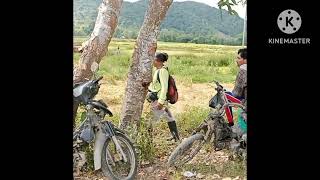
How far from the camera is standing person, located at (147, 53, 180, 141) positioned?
411 centimetres

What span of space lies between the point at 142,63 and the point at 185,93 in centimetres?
32

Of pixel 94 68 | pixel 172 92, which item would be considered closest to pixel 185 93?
pixel 172 92

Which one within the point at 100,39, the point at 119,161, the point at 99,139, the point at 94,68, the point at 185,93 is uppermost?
the point at 100,39

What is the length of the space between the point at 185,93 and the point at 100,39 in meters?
0.62

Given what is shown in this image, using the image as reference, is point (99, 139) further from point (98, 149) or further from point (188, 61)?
point (188, 61)

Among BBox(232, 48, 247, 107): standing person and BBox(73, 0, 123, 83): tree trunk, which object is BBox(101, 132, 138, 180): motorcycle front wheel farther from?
BBox(232, 48, 247, 107): standing person

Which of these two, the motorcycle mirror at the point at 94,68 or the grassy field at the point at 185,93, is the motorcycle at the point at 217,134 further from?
the motorcycle mirror at the point at 94,68

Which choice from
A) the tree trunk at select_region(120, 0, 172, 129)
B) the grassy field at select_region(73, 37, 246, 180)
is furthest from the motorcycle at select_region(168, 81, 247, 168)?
the tree trunk at select_region(120, 0, 172, 129)

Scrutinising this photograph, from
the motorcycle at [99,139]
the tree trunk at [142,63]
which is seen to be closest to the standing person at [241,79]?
the tree trunk at [142,63]

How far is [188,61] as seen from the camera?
13.4 ft

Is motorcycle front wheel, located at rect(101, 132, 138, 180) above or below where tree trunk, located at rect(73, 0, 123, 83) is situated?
below

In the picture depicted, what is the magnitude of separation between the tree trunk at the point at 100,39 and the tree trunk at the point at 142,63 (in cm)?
18

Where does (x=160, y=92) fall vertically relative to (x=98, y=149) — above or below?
above
